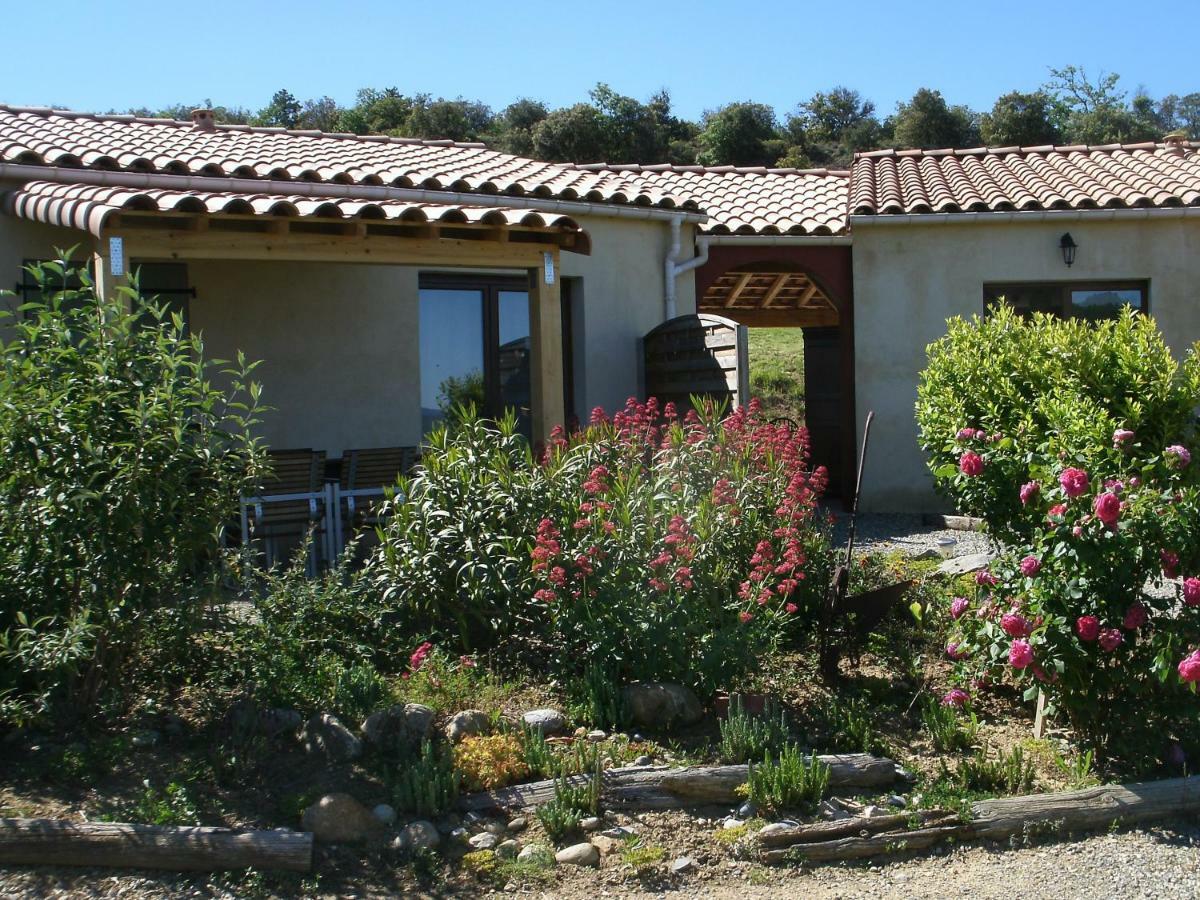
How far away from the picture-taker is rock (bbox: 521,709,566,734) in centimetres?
526

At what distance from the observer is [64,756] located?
4.64 meters

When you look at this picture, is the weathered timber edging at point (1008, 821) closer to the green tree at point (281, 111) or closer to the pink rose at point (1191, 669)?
the pink rose at point (1191, 669)

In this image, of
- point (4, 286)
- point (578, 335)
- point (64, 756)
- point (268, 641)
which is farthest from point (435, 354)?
point (64, 756)

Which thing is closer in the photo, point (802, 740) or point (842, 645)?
point (802, 740)

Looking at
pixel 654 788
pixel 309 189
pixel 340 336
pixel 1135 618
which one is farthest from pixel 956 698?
pixel 309 189

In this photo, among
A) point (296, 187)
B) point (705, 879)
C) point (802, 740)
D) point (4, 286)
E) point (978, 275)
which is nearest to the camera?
point (705, 879)

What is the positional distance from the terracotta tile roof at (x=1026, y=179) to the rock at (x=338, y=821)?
9.21 m

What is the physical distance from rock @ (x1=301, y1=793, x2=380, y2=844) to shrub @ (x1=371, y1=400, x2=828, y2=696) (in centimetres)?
125

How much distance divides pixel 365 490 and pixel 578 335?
10.2 ft

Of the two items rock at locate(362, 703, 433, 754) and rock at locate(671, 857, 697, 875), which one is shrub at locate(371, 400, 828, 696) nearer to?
rock at locate(362, 703, 433, 754)

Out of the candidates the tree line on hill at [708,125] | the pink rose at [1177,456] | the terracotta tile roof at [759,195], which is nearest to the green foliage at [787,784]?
the pink rose at [1177,456]

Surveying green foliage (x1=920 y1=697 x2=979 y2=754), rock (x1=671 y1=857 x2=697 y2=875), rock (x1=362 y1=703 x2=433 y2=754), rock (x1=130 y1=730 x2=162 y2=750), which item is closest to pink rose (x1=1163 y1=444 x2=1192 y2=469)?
green foliage (x1=920 y1=697 x2=979 y2=754)

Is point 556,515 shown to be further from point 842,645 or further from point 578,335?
point 578,335

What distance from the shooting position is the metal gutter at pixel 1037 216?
11.9 m
